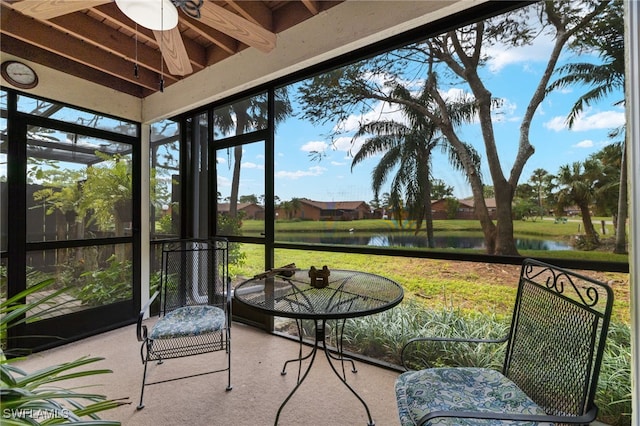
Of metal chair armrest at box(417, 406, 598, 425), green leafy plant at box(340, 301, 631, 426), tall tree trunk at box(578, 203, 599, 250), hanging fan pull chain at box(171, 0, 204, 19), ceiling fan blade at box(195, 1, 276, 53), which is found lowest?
green leafy plant at box(340, 301, 631, 426)

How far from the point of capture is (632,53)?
675 millimetres

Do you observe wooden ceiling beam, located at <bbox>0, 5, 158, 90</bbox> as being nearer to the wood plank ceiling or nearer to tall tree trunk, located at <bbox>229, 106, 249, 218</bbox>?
the wood plank ceiling

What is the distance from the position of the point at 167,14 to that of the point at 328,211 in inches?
69.9

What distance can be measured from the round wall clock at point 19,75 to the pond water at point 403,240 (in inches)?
107

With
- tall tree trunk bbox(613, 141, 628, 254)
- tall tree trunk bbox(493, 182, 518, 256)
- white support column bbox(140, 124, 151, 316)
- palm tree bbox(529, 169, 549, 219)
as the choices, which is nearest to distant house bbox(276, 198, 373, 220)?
tall tree trunk bbox(493, 182, 518, 256)

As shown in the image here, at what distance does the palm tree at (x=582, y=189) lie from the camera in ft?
5.09

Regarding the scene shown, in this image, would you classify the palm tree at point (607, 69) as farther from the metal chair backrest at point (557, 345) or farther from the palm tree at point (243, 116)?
the palm tree at point (243, 116)

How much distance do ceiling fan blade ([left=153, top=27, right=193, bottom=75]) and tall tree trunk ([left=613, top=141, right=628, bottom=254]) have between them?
2.59 m

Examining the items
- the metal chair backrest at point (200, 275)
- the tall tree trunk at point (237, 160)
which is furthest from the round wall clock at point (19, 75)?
the metal chair backrest at point (200, 275)

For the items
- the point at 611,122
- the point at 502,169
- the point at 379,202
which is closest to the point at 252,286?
the point at 379,202

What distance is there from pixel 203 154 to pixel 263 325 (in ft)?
7.49

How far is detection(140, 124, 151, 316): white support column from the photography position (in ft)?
11.2

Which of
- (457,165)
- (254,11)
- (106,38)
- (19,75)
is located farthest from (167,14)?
(19,75)

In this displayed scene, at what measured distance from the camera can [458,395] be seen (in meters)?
1.21
